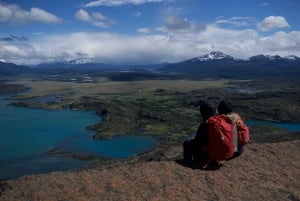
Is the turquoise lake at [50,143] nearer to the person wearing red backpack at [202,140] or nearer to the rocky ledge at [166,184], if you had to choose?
the rocky ledge at [166,184]

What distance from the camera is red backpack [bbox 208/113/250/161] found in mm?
9906

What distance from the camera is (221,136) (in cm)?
991

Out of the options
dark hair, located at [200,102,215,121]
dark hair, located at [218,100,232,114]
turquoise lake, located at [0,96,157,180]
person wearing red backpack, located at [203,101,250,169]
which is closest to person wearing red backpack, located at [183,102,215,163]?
dark hair, located at [200,102,215,121]

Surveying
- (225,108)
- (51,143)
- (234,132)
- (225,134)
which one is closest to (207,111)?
(225,108)

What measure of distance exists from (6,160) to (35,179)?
5004 centimetres

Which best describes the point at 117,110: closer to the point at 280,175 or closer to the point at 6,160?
the point at 6,160

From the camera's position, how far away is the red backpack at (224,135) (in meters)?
9.91

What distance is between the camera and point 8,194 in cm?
1107

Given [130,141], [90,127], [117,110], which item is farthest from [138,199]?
[117,110]

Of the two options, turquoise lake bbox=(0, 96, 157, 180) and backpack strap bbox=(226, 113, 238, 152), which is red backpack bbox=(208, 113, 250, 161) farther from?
turquoise lake bbox=(0, 96, 157, 180)

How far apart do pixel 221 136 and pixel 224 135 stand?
0.10 metres

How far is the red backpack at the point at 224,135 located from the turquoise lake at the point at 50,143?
43294mm

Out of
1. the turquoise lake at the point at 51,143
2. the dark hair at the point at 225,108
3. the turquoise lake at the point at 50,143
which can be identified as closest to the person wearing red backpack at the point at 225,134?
the dark hair at the point at 225,108

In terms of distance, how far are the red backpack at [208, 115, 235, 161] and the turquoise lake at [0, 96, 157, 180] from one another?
43.3 m
